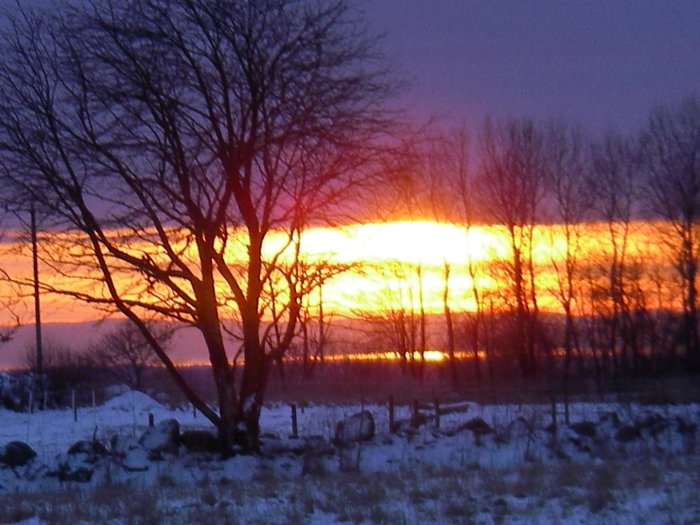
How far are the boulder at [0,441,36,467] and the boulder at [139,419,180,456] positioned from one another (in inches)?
113

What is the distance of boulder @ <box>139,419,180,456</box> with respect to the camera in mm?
27438

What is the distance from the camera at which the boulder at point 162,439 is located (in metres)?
27.4

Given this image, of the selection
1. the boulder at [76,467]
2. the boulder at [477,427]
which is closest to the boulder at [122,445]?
the boulder at [76,467]

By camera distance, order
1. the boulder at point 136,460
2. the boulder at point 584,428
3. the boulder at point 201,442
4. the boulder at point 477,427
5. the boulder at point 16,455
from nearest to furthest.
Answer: the boulder at point 136,460 < the boulder at point 16,455 < the boulder at point 201,442 < the boulder at point 584,428 < the boulder at point 477,427

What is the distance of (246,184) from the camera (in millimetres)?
27781

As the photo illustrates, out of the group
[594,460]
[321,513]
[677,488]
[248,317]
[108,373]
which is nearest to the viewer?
[321,513]

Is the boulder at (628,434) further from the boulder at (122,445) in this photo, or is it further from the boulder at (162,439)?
the boulder at (122,445)

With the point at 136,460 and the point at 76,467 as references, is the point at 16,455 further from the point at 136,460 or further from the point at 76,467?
the point at 136,460

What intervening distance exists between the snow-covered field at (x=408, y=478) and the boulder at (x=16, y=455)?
1.22 feet

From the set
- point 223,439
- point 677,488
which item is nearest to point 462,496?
point 677,488

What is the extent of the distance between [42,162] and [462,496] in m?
15.6

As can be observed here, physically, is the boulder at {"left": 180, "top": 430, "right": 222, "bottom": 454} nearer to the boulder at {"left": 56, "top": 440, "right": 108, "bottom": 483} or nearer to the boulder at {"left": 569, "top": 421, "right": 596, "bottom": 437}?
the boulder at {"left": 56, "top": 440, "right": 108, "bottom": 483}

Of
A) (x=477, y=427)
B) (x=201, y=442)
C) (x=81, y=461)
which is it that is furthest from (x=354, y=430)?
(x=81, y=461)

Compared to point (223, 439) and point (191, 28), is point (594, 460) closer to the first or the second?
point (223, 439)
